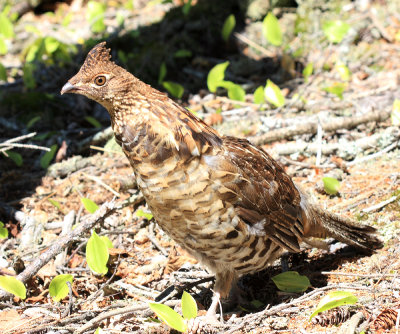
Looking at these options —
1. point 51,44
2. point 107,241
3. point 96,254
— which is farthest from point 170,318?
point 51,44

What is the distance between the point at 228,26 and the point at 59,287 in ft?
15.4

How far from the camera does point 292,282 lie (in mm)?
3746

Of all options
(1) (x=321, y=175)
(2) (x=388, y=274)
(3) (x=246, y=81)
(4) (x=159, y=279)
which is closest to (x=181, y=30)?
(3) (x=246, y=81)

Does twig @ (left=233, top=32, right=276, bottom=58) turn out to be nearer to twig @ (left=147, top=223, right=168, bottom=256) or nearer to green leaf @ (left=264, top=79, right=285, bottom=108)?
green leaf @ (left=264, top=79, right=285, bottom=108)

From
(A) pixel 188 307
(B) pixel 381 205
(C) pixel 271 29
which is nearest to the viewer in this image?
(A) pixel 188 307

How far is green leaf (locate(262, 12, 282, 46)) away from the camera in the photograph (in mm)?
6480

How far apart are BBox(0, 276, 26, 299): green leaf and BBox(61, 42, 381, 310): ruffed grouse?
1.17m

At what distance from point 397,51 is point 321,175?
2904mm

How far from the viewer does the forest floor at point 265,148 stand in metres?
3.60

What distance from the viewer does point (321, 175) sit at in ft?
16.6

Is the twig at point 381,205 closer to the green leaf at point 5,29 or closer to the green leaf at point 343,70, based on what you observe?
the green leaf at point 343,70

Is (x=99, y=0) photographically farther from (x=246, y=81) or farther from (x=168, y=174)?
(x=168, y=174)

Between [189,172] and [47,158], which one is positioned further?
[47,158]

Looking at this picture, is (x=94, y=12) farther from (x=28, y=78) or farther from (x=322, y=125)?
(x=322, y=125)
